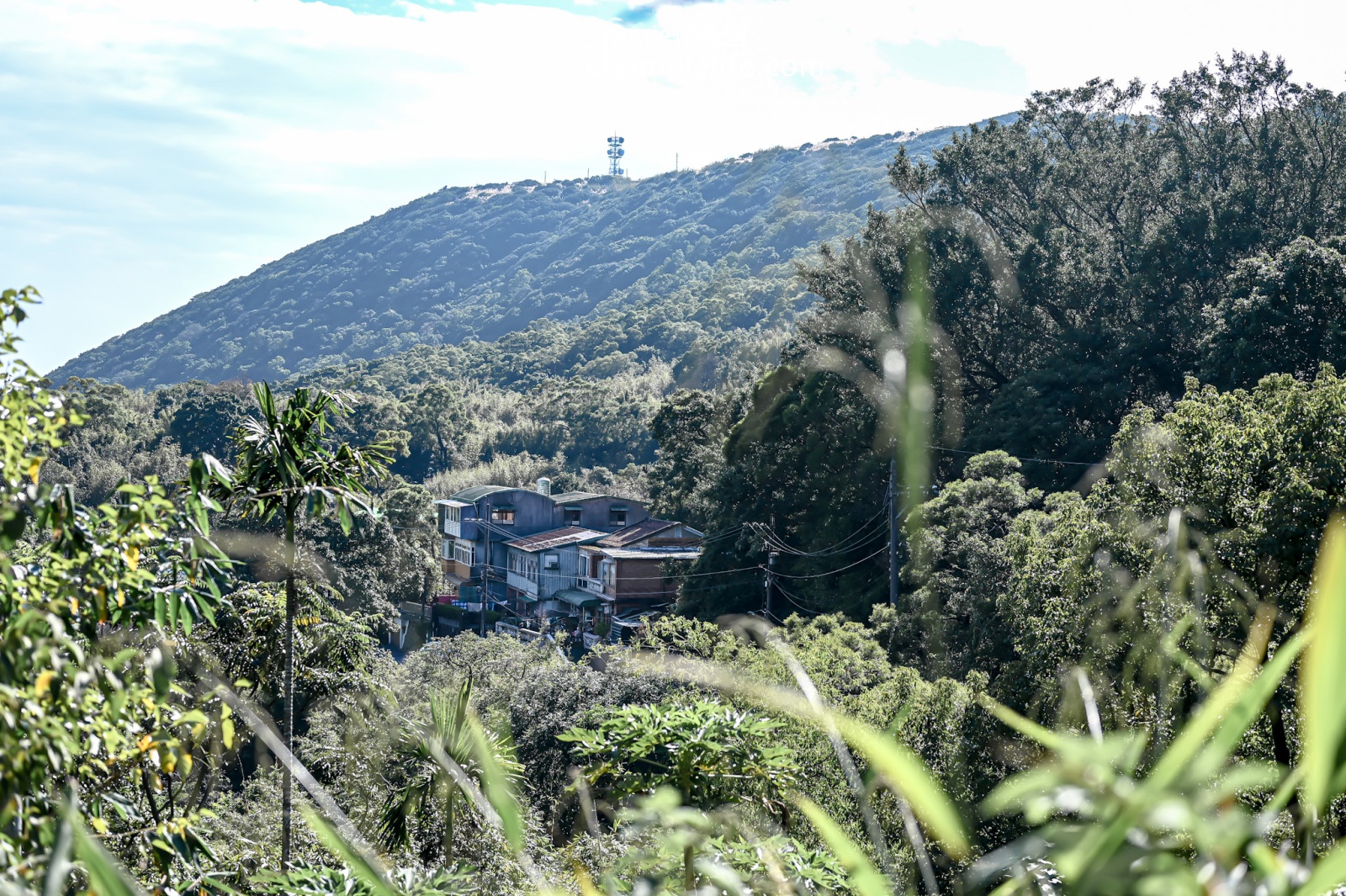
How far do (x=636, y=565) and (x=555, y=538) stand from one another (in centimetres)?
684

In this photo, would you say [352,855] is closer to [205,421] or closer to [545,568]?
[545,568]

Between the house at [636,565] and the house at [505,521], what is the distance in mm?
6975

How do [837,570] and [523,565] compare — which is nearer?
[837,570]

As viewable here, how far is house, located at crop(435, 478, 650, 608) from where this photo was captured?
48.8m

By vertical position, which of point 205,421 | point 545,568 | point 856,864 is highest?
point 856,864

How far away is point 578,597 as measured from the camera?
41156 mm

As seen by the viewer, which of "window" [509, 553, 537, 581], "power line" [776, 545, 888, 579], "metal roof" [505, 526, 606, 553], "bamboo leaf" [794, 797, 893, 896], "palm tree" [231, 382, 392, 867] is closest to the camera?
"bamboo leaf" [794, 797, 893, 896]

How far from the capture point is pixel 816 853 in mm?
3746

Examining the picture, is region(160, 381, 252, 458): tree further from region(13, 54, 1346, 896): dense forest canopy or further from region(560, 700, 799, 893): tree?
region(560, 700, 799, 893): tree

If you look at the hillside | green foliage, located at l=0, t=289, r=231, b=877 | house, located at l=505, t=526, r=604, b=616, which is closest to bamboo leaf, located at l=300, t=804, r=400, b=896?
green foliage, located at l=0, t=289, r=231, b=877

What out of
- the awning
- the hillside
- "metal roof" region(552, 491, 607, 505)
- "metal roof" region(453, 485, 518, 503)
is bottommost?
the awning

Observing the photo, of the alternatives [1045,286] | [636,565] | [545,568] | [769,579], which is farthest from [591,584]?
[1045,286]

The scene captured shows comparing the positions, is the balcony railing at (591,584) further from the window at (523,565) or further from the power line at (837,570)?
A: the power line at (837,570)

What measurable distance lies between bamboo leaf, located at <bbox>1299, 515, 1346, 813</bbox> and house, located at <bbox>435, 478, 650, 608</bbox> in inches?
1860
